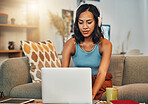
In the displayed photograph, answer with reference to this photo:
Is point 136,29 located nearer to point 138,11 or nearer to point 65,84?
point 138,11

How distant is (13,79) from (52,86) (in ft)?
3.76

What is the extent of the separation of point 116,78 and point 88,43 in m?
0.70

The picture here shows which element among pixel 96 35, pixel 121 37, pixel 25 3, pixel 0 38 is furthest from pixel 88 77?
pixel 121 37

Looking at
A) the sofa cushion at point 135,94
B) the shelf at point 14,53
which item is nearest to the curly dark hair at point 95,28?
the sofa cushion at point 135,94

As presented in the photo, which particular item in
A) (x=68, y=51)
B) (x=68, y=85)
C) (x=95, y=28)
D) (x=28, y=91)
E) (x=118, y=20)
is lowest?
(x=28, y=91)

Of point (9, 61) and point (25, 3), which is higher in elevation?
point (25, 3)

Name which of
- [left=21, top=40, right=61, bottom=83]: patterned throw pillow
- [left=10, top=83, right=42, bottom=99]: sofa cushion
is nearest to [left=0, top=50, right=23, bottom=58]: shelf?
[left=21, top=40, right=61, bottom=83]: patterned throw pillow

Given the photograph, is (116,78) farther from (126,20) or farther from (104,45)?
(126,20)

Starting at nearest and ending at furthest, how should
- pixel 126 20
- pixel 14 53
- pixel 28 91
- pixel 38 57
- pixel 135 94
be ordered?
pixel 135 94 < pixel 28 91 < pixel 38 57 < pixel 14 53 < pixel 126 20

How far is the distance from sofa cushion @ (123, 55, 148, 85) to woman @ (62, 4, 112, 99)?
0.63 meters

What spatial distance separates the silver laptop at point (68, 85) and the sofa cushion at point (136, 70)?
4.66ft

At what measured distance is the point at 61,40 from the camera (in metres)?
5.01

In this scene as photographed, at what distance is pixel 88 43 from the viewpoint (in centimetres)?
221

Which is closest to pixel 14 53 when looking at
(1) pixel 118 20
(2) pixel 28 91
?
(2) pixel 28 91
